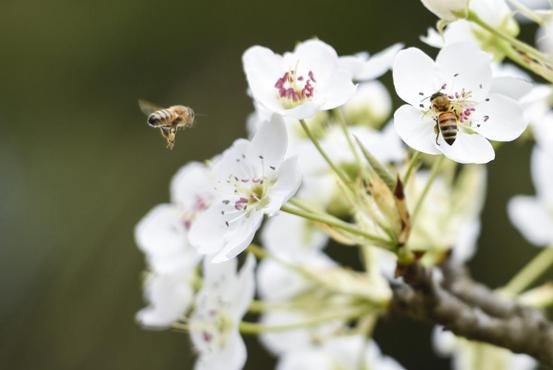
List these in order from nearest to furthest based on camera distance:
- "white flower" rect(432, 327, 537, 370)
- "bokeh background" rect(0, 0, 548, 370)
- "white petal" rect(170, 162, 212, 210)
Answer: "white petal" rect(170, 162, 212, 210), "white flower" rect(432, 327, 537, 370), "bokeh background" rect(0, 0, 548, 370)

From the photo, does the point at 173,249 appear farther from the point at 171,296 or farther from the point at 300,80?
the point at 300,80

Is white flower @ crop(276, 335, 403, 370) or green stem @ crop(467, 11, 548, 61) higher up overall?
green stem @ crop(467, 11, 548, 61)

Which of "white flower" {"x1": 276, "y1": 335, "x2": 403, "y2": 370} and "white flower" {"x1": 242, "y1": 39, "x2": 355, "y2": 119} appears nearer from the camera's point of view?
"white flower" {"x1": 242, "y1": 39, "x2": 355, "y2": 119}

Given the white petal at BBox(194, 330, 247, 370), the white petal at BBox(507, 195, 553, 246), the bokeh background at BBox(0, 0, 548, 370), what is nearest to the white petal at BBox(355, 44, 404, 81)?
the white petal at BBox(194, 330, 247, 370)

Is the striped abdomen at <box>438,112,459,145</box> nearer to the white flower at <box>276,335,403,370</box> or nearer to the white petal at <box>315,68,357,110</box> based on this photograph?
the white petal at <box>315,68,357,110</box>

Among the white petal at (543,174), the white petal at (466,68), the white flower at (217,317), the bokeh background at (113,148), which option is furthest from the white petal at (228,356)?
the bokeh background at (113,148)

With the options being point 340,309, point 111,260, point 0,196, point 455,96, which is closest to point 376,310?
point 340,309

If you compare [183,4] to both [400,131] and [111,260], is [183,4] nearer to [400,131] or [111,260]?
[111,260]

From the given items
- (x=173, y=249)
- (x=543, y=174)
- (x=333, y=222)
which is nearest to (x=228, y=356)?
(x=173, y=249)
